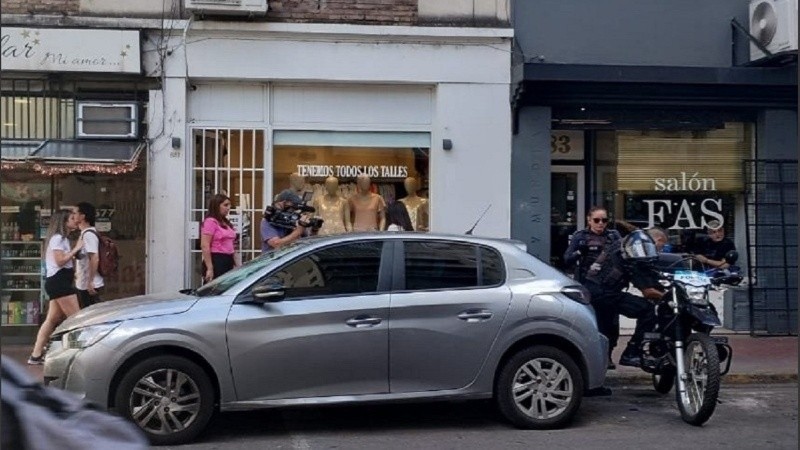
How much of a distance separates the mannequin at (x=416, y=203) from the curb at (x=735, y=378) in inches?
151

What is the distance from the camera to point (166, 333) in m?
7.52

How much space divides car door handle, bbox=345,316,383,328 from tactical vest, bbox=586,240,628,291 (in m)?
2.88

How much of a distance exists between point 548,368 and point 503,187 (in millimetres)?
5205

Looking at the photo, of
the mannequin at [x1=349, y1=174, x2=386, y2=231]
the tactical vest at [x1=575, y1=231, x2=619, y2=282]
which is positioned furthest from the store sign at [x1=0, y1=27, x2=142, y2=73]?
the tactical vest at [x1=575, y1=231, x2=619, y2=282]

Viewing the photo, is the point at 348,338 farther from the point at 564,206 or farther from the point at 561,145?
the point at 561,145

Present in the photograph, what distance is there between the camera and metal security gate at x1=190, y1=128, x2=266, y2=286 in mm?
13016

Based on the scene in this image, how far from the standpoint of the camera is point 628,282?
32.1 feet

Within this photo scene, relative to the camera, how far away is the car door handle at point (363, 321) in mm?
7848

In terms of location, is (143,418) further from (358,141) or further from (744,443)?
(358,141)

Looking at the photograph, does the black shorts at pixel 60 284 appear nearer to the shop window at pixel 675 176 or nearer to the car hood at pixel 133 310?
the car hood at pixel 133 310

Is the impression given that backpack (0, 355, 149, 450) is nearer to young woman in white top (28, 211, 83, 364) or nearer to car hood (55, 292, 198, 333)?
car hood (55, 292, 198, 333)

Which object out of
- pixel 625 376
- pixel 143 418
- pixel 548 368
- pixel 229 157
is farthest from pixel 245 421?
pixel 229 157

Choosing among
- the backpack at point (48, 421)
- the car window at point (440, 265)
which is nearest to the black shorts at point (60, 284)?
the car window at point (440, 265)

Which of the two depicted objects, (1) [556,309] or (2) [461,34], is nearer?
(1) [556,309]
